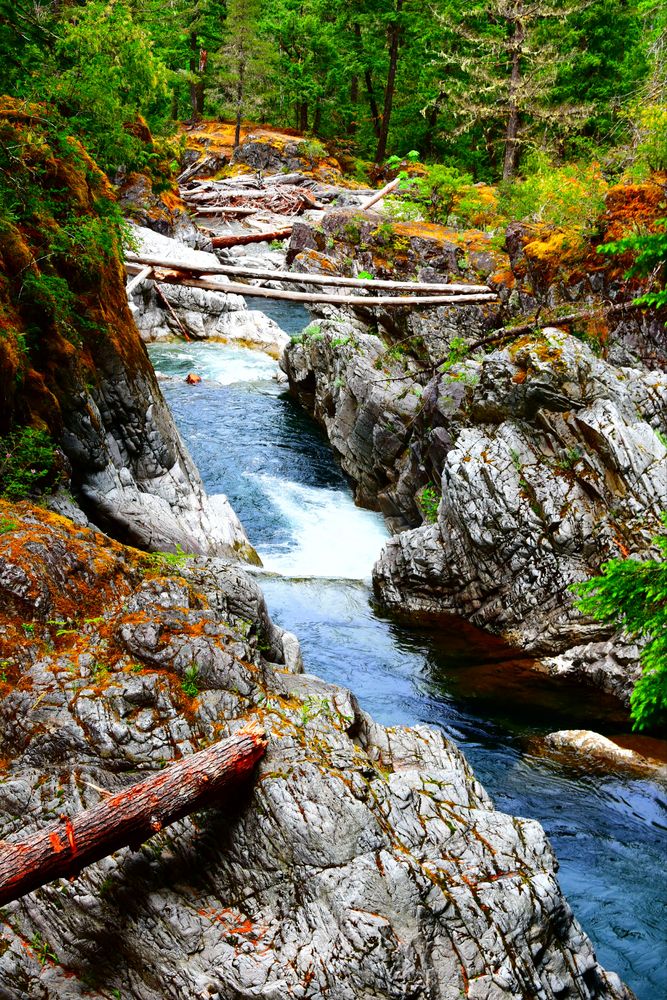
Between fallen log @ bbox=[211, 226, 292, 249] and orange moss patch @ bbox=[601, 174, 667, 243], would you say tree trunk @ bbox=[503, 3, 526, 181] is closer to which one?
fallen log @ bbox=[211, 226, 292, 249]

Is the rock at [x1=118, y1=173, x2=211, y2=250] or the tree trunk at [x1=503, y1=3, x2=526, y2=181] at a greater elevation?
the tree trunk at [x1=503, y1=3, x2=526, y2=181]

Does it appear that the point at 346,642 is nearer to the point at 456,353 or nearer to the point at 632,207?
the point at 456,353

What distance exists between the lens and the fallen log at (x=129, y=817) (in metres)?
4.51

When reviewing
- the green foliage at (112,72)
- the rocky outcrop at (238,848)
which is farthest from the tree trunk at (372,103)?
the rocky outcrop at (238,848)

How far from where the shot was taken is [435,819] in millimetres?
5691

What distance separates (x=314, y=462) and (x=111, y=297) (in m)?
8.86

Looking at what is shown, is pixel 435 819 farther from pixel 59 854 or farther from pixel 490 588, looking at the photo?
pixel 490 588

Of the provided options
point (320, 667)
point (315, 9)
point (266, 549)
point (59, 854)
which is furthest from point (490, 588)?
point (315, 9)

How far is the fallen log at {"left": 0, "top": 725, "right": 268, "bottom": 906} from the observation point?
451 centimetres

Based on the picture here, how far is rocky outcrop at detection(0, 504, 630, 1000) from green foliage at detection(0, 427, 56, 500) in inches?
51.3

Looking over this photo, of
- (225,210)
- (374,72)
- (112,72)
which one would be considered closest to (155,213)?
(225,210)

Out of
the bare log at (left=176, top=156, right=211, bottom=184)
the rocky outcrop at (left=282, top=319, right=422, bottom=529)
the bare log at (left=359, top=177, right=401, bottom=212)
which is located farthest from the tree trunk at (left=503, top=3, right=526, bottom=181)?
the bare log at (left=176, top=156, right=211, bottom=184)

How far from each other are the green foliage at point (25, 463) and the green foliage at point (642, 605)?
232 inches

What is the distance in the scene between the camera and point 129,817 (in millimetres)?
4812
